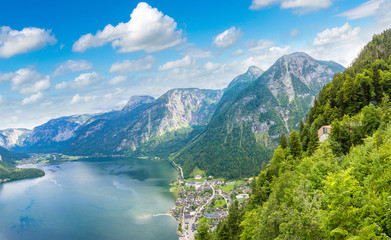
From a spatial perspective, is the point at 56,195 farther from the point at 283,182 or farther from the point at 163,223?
the point at 283,182

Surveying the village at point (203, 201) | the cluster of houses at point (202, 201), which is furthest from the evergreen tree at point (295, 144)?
the cluster of houses at point (202, 201)

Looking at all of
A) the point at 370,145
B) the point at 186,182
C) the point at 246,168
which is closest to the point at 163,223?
the point at 186,182

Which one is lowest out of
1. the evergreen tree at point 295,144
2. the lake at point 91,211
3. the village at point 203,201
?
the village at point 203,201

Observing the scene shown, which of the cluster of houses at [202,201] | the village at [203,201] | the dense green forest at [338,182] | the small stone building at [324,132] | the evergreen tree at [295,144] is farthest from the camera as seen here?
the cluster of houses at [202,201]

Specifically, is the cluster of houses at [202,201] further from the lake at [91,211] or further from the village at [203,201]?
the lake at [91,211]

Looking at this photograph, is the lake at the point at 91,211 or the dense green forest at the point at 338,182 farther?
the lake at the point at 91,211

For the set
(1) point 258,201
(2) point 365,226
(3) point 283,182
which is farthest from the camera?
(1) point 258,201

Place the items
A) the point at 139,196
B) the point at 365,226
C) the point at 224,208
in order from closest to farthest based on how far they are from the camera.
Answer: the point at 365,226 → the point at 224,208 → the point at 139,196
